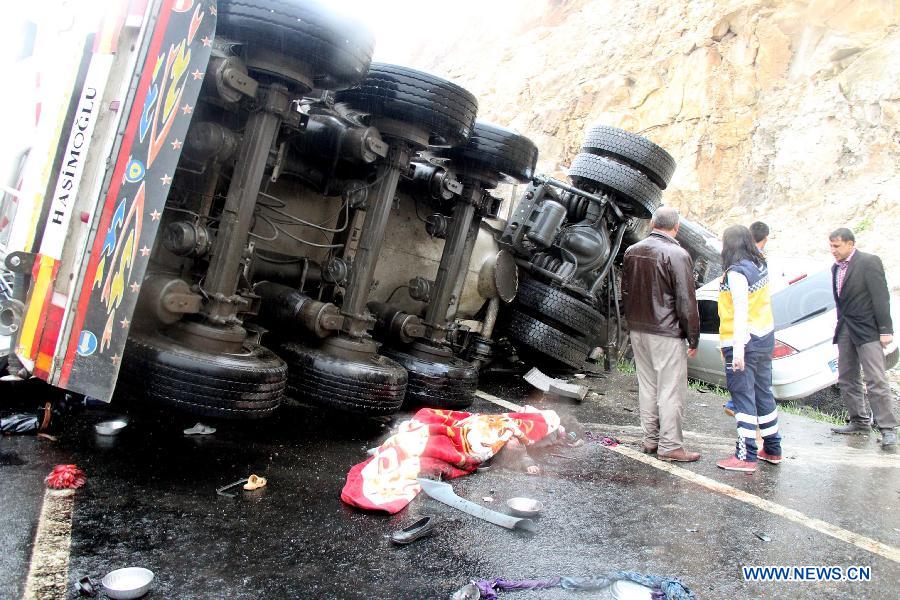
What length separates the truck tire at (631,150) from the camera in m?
6.47

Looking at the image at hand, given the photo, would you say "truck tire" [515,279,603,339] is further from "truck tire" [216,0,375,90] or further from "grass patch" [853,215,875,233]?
"grass patch" [853,215,875,233]

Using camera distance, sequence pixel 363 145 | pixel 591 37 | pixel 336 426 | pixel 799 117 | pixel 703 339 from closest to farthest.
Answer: pixel 363 145 → pixel 336 426 → pixel 703 339 → pixel 799 117 → pixel 591 37

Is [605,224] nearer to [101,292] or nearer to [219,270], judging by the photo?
[219,270]

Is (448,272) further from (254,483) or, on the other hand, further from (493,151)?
(254,483)

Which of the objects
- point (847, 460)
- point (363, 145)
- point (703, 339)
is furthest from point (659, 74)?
point (363, 145)

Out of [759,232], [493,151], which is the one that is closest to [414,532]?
[493,151]

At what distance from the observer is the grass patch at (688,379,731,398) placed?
782cm

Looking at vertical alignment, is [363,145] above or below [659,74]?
below

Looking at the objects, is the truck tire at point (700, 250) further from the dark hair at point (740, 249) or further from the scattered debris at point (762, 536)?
the scattered debris at point (762, 536)

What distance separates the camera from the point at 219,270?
126 inches

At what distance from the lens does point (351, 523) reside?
257cm

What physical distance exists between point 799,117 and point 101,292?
59.7 ft

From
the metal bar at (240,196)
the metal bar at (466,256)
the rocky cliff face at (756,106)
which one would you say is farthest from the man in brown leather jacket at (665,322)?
the rocky cliff face at (756,106)

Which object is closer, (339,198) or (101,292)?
(101,292)
